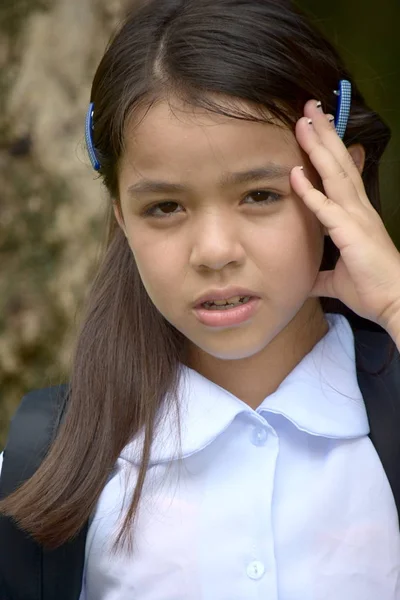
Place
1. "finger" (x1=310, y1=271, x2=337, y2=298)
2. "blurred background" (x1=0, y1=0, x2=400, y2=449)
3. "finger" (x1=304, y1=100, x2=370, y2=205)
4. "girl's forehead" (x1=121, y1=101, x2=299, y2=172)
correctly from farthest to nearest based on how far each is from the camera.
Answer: "blurred background" (x1=0, y1=0, x2=400, y2=449)
"finger" (x1=310, y1=271, x2=337, y2=298)
"finger" (x1=304, y1=100, x2=370, y2=205)
"girl's forehead" (x1=121, y1=101, x2=299, y2=172)

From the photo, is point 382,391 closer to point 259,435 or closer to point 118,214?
point 259,435

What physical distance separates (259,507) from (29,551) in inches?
17.0

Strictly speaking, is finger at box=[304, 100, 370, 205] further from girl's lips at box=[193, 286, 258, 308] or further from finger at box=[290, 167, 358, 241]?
girl's lips at box=[193, 286, 258, 308]

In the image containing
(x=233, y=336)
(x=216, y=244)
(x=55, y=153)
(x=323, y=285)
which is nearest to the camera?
(x=216, y=244)

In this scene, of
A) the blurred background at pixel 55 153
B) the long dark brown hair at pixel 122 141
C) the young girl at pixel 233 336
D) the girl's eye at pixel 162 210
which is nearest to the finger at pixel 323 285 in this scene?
the young girl at pixel 233 336

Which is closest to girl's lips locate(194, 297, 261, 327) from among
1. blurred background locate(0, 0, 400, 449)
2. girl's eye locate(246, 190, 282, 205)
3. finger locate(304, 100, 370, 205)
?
girl's eye locate(246, 190, 282, 205)

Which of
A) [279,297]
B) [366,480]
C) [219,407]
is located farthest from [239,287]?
[366,480]

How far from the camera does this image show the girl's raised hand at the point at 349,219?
64.6 inches

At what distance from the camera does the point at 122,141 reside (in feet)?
5.49

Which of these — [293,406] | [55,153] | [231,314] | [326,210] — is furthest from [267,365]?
[55,153]

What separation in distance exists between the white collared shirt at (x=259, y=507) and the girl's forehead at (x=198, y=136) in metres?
0.44

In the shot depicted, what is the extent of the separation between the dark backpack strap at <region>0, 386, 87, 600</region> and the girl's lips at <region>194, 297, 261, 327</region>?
40 centimetres

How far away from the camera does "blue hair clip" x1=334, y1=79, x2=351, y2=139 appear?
174cm

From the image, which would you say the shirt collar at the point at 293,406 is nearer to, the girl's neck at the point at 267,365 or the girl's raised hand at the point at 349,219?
the girl's neck at the point at 267,365
